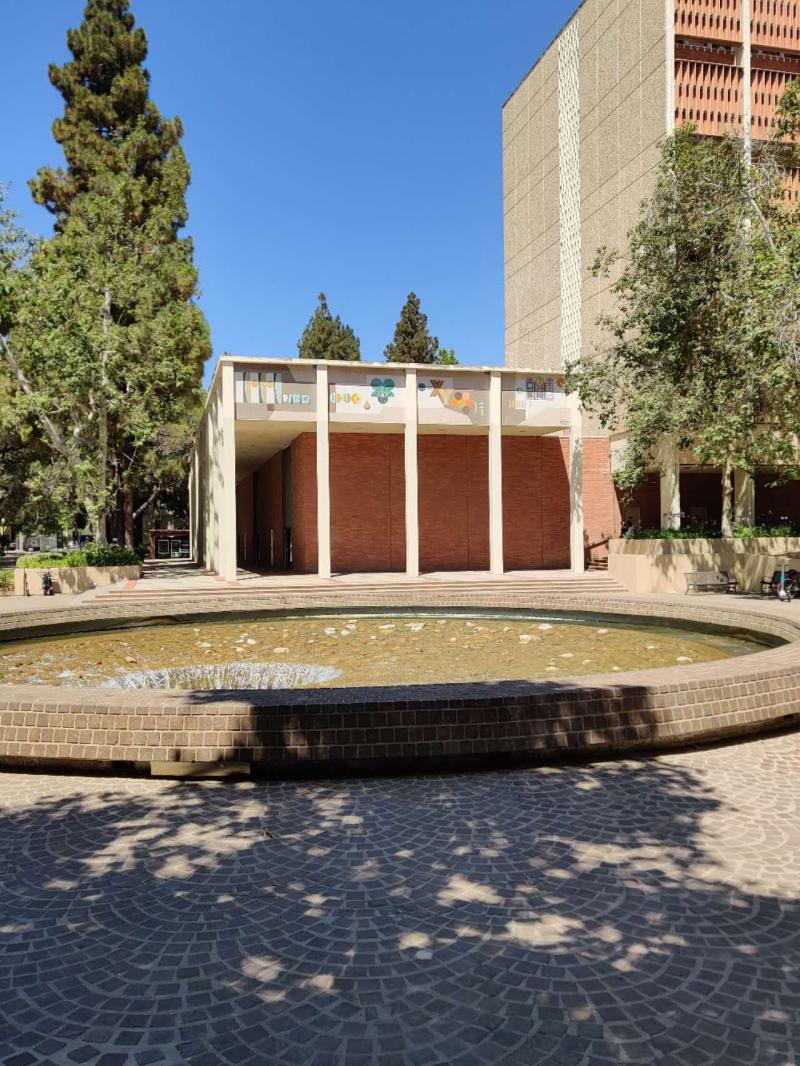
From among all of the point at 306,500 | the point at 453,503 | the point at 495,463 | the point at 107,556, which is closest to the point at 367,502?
the point at 306,500

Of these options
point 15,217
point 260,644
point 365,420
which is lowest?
point 260,644

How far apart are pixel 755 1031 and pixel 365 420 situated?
21250 millimetres

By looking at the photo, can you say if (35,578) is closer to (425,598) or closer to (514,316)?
(425,598)

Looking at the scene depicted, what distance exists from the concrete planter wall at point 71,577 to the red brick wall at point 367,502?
24.9 ft

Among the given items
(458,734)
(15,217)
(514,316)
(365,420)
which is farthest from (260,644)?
(514,316)

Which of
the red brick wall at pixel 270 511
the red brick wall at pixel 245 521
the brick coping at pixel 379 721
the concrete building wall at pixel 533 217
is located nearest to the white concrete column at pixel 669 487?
the concrete building wall at pixel 533 217

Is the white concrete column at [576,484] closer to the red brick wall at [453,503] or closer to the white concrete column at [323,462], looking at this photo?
the red brick wall at [453,503]

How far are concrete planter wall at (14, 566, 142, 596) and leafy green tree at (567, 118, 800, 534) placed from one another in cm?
1633

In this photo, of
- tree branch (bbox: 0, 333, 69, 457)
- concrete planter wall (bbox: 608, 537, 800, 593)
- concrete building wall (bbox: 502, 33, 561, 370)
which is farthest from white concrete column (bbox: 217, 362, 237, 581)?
concrete building wall (bbox: 502, 33, 561, 370)

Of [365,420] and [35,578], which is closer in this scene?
[35,578]

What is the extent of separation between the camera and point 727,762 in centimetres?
518

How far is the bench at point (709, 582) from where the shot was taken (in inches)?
742

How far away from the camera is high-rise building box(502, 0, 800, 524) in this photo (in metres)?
27.2

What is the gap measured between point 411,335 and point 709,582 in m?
37.7
